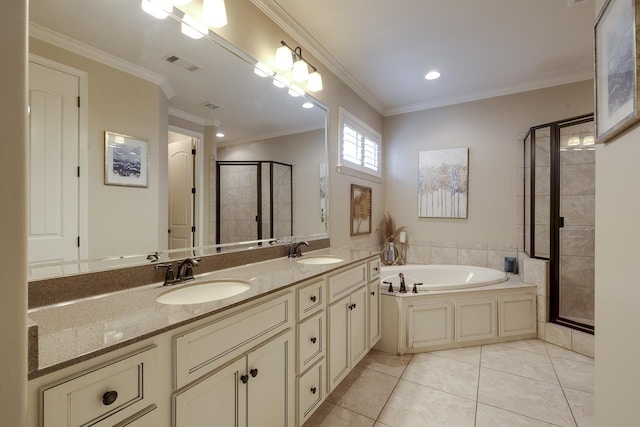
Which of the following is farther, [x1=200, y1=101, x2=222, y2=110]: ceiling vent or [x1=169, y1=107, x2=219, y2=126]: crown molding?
[x1=200, y1=101, x2=222, y2=110]: ceiling vent

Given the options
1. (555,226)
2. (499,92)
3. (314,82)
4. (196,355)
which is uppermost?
(499,92)

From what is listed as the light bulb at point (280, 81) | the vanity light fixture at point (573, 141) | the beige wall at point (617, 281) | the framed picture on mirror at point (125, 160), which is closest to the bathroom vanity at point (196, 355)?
the framed picture on mirror at point (125, 160)

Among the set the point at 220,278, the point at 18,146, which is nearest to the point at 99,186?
the point at 220,278

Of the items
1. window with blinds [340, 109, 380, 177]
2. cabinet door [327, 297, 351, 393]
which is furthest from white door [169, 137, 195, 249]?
window with blinds [340, 109, 380, 177]

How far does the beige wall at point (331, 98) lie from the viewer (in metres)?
1.76

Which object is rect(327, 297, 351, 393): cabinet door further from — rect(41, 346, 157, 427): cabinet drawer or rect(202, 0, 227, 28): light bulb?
rect(202, 0, 227, 28): light bulb

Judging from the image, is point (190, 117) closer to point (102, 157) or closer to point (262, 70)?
point (102, 157)

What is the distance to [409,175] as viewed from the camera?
377cm

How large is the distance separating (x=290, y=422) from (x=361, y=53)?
2750 millimetres

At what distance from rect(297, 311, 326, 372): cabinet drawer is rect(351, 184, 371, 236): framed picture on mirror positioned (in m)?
1.59

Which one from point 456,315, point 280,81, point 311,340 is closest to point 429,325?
point 456,315

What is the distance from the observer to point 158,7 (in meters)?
1.31

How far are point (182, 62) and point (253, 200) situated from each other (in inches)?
34.4

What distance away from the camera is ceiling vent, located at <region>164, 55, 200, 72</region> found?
4.54ft
